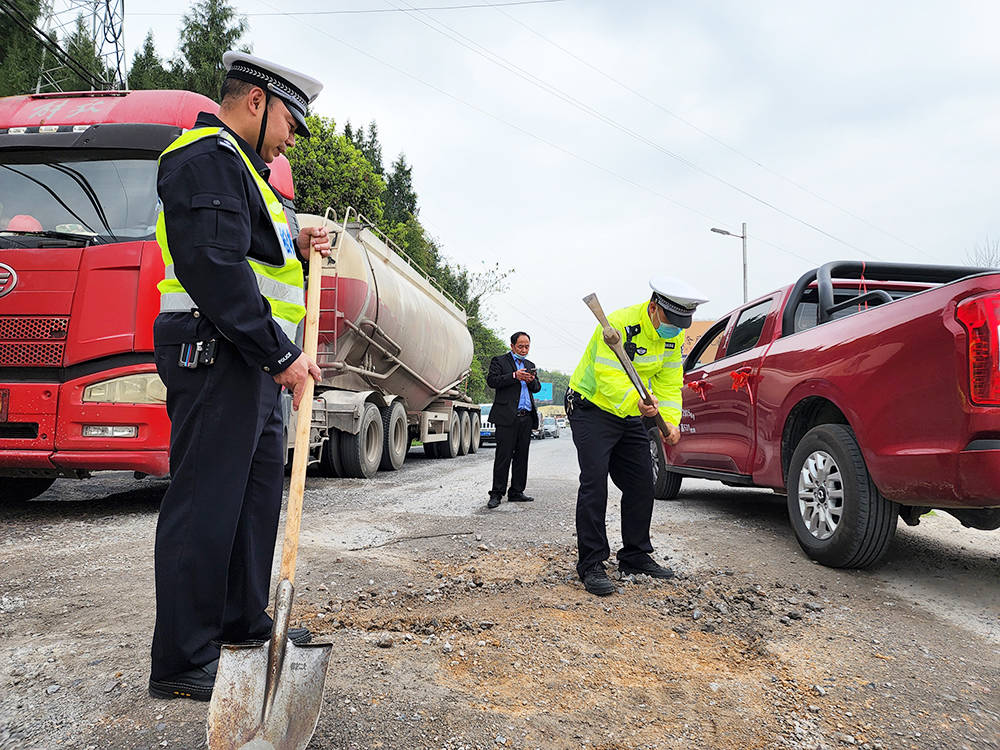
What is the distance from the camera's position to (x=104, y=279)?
5.10m

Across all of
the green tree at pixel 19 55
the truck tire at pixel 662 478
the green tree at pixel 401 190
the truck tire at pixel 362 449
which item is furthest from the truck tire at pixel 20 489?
the green tree at pixel 401 190

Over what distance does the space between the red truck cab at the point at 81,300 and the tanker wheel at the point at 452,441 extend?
902 centimetres

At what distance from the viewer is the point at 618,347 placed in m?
3.77

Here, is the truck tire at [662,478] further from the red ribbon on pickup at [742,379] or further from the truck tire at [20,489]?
the truck tire at [20,489]

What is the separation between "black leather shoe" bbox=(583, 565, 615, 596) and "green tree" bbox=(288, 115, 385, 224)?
2315cm

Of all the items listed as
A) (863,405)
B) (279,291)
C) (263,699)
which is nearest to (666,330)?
(863,405)

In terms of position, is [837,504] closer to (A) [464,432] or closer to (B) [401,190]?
(A) [464,432]

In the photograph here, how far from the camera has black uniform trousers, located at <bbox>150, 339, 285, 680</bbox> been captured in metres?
2.14

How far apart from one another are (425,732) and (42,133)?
5.63 m

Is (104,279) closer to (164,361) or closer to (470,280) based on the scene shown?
(164,361)

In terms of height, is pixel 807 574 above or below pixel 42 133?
below

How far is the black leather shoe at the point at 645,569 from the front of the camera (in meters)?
3.89

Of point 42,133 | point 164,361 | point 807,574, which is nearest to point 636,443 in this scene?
point 807,574

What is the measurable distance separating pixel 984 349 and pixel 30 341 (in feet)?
19.1
